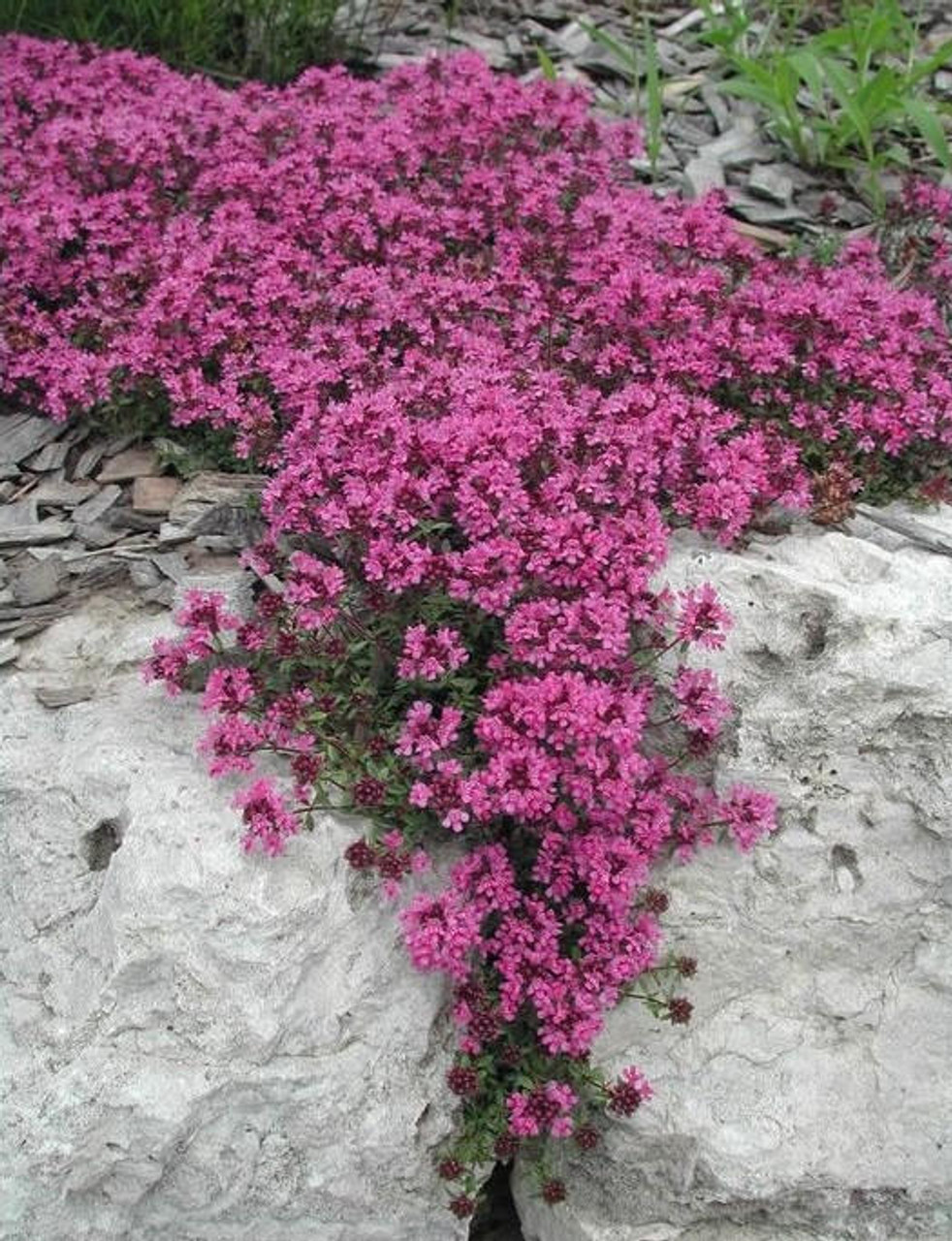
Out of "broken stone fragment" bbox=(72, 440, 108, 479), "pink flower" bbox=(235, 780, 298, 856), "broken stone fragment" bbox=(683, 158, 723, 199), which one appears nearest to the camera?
"pink flower" bbox=(235, 780, 298, 856)

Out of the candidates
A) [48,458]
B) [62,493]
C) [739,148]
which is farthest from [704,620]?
[739,148]

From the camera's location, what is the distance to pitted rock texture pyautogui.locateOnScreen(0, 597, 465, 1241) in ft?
10.7

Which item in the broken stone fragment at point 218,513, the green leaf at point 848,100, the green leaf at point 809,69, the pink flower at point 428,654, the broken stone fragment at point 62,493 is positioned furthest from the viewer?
the green leaf at point 809,69

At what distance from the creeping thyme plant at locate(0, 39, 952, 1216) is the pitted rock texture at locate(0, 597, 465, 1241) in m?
0.12

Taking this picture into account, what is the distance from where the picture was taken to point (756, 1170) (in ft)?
11.7

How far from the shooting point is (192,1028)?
10.9 feet

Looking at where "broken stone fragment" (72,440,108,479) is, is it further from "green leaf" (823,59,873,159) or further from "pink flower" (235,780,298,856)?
Result: "green leaf" (823,59,873,159)

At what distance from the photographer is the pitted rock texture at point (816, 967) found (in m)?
3.63

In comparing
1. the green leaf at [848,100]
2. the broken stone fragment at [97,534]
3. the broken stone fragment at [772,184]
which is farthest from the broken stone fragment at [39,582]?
the green leaf at [848,100]

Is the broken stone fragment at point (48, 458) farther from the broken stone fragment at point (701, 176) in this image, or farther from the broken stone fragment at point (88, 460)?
the broken stone fragment at point (701, 176)

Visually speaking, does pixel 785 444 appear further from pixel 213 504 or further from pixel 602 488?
pixel 213 504

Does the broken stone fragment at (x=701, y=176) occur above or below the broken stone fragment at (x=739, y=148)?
below

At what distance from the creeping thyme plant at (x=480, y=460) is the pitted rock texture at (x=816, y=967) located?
0.40 ft

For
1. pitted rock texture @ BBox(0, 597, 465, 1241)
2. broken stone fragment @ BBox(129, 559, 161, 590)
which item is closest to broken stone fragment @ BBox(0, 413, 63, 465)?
broken stone fragment @ BBox(129, 559, 161, 590)
